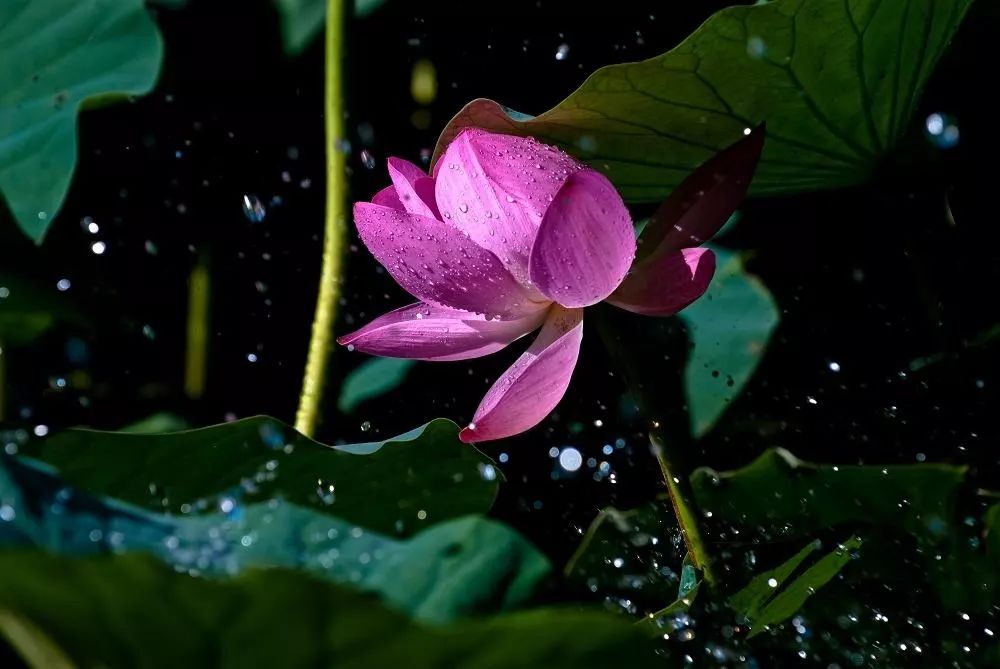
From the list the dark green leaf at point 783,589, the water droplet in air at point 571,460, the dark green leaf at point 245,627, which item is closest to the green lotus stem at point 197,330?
the water droplet in air at point 571,460

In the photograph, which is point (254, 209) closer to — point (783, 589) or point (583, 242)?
point (583, 242)

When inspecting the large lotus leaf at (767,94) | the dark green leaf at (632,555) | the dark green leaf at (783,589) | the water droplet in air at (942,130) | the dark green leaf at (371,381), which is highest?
the large lotus leaf at (767,94)

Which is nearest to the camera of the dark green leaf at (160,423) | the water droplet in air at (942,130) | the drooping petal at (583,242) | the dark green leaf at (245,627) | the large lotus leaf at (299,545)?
the dark green leaf at (245,627)

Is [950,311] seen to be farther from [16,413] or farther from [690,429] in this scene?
[16,413]

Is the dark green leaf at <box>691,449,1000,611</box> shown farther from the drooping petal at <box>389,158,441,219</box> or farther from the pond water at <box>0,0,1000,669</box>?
the drooping petal at <box>389,158,441,219</box>

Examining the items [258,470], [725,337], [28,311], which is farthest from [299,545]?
[28,311]

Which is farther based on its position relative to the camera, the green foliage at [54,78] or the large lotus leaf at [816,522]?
the green foliage at [54,78]

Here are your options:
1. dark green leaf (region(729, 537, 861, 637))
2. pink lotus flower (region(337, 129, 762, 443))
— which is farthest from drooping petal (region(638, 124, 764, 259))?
dark green leaf (region(729, 537, 861, 637))

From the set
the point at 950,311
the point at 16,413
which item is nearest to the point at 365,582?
the point at 950,311

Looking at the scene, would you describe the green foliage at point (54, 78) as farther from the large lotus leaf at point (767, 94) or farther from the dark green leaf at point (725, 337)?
the dark green leaf at point (725, 337)
